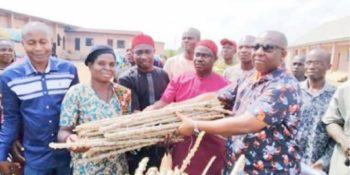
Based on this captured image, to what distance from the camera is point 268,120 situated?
2430mm

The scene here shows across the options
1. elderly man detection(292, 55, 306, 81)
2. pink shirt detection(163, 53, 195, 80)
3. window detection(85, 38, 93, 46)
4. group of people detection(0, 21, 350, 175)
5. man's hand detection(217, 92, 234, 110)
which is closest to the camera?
group of people detection(0, 21, 350, 175)

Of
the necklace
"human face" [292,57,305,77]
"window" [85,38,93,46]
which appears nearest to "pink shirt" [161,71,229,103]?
the necklace

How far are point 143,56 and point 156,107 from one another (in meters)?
0.60

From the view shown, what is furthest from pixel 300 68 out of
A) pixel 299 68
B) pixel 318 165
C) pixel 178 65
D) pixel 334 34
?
pixel 334 34

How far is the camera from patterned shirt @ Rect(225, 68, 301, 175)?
244 cm

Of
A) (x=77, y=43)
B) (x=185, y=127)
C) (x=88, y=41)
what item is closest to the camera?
→ (x=185, y=127)

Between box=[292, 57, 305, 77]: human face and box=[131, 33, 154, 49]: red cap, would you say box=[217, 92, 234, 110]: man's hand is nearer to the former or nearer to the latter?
box=[131, 33, 154, 49]: red cap

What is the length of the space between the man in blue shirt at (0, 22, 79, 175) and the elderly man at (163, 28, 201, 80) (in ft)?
6.69

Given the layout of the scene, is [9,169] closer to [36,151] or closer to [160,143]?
[36,151]

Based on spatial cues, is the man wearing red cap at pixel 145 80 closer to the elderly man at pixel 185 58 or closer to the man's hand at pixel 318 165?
the elderly man at pixel 185 58

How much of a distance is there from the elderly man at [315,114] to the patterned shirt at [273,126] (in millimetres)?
1466

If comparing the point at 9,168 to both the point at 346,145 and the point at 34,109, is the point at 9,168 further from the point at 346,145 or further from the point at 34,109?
the point at 346,145

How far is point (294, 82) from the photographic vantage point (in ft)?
8.39

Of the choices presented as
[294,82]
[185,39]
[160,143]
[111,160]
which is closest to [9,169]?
[111,160]
